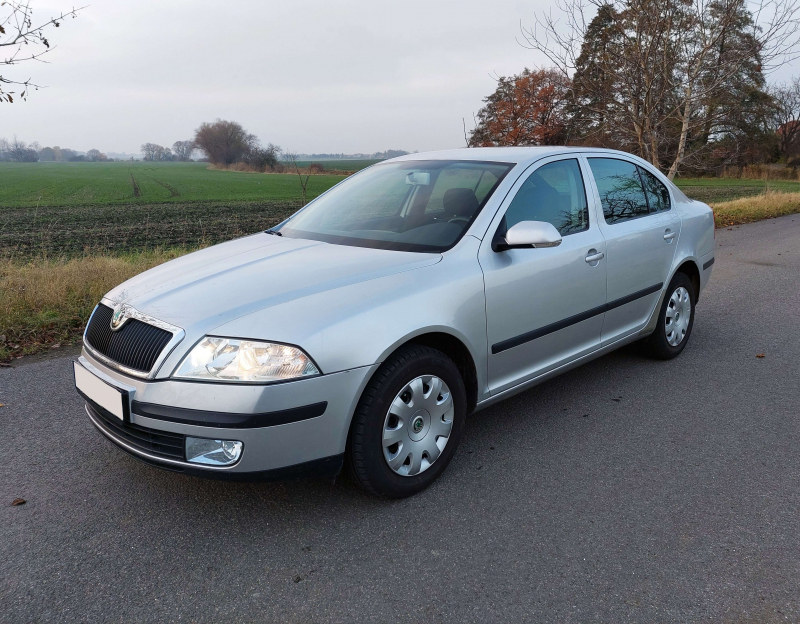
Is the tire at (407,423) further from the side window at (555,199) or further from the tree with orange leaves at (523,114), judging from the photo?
the tree with orange leaves at (523,114)

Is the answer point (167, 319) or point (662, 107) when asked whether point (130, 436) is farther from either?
point (662, 107)

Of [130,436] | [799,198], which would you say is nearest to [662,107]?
[799,198]

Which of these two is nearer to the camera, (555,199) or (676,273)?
(555,199)

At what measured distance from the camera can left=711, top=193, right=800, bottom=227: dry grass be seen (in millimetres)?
15531

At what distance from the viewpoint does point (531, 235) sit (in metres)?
3.16

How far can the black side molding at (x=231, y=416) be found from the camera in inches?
96.7

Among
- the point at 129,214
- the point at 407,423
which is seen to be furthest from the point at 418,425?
the point at 129,214

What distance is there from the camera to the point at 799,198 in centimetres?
2031

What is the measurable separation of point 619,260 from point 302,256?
2047mm

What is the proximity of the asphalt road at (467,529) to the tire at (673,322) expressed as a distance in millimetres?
701

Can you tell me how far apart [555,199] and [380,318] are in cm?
161

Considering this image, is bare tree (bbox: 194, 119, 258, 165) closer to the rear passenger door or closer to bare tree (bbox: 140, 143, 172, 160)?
bare tree (bbox: 140, 143, 172, 160)

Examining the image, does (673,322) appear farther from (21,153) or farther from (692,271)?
(21,153)

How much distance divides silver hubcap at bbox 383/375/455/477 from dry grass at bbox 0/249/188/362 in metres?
3.77
